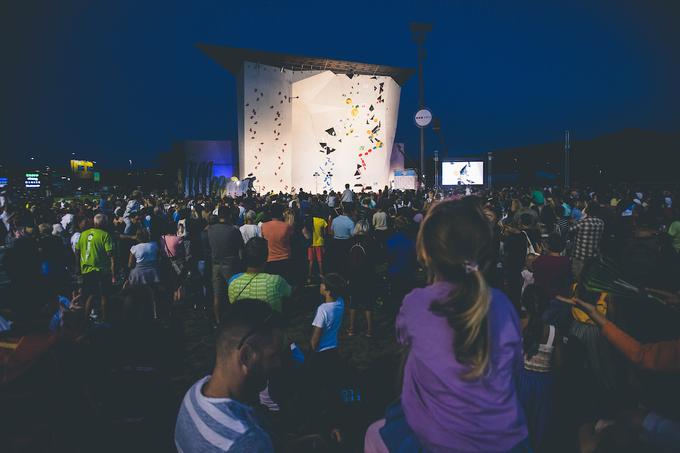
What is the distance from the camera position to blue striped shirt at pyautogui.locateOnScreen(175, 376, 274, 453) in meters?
1.32

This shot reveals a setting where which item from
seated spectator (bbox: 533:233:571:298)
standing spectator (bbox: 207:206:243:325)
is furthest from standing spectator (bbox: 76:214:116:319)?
seated spectator (bbox: 533:233:571:298)

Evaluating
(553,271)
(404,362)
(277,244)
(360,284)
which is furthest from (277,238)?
(404,362)

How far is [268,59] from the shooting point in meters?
25.2

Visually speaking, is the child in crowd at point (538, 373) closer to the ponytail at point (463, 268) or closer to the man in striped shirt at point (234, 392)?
the ponytail at point (463, 268)

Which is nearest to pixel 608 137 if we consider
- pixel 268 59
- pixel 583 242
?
pixel 268 59

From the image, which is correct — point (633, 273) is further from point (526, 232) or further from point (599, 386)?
point (526, 232)

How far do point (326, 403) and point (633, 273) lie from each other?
2636 mm

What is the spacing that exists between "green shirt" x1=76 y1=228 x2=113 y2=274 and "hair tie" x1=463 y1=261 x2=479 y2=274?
624cm

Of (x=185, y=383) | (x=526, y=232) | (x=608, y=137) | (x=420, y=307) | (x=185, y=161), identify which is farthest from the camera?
(x=608, y=137)

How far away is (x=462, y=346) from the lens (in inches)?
53.2

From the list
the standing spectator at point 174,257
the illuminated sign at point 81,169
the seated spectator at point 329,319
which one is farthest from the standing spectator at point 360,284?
the illuminated sign at point 81,169

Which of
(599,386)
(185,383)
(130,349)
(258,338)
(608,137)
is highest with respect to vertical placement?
(608,137)

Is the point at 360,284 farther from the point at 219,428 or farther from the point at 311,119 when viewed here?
the point at 311,119

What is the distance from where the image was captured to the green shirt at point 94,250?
6.14m
